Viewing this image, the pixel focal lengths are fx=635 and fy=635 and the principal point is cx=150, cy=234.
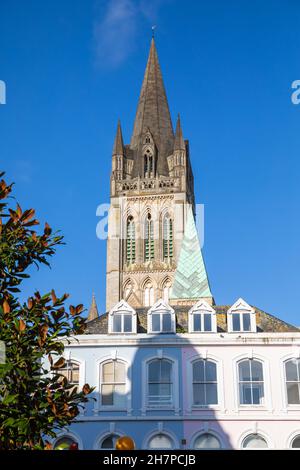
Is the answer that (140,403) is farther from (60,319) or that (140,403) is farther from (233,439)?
(60,319)

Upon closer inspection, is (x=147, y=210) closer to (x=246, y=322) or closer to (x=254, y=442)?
(x=246, y=322)

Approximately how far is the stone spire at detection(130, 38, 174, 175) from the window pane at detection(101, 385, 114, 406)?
2423 inches

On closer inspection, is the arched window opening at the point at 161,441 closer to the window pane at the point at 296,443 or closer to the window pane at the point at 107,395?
the window pane at the point at 107,395

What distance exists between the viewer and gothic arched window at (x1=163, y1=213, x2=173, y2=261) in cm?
8088

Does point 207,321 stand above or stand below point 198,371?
above

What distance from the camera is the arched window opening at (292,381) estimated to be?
27.5 meters

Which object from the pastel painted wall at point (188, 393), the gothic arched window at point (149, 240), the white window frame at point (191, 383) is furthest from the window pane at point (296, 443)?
Result: the gothic arched window at point (149, 240)

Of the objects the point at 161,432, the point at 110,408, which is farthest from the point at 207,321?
the point at 110,408

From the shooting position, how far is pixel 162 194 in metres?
84.6

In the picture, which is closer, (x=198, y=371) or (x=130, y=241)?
(x=198, y=371)

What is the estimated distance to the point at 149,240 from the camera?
82.4 m

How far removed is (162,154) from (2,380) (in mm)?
80694

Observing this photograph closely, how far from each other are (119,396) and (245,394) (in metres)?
5.50

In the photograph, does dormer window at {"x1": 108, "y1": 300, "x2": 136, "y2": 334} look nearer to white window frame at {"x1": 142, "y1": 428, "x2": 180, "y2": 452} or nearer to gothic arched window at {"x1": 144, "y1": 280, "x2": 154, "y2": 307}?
white window frame at {"x1": 142, "y1": 428, "x2": 180, "y2": 452}
